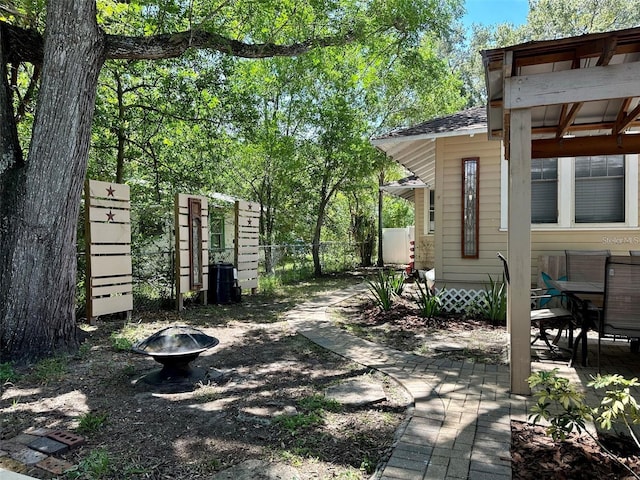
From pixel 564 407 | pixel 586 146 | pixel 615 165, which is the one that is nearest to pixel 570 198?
pixel 615 165

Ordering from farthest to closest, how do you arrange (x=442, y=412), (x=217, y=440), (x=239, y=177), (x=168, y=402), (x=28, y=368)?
(x=239, y=177), (x=28, y=368), (x=168, y=402), (x=442, y=412), (x=217, y=440)

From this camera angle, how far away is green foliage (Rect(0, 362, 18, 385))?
157 inches

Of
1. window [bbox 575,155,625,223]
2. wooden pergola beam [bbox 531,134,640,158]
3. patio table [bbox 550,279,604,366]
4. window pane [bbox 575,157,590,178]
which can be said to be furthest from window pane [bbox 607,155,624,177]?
patio table [bbox 550,279,604,366]

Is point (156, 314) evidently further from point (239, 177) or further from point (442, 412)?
point (239, 177)

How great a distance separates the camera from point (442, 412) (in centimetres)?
320

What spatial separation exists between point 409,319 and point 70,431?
5064 mm

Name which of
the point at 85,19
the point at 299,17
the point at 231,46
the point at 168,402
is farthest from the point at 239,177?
the point at 168,402

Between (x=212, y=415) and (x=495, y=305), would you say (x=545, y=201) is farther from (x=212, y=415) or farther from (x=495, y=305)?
(x=212, y=415)

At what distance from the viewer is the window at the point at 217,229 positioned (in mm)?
12913

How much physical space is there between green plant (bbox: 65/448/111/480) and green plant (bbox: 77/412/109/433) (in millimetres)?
408

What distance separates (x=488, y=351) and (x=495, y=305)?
5.89ft

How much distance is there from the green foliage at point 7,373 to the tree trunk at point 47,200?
14cm

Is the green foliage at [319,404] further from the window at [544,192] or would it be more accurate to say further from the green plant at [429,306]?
the window at [544,192]

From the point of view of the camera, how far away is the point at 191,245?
8172 millimetres
